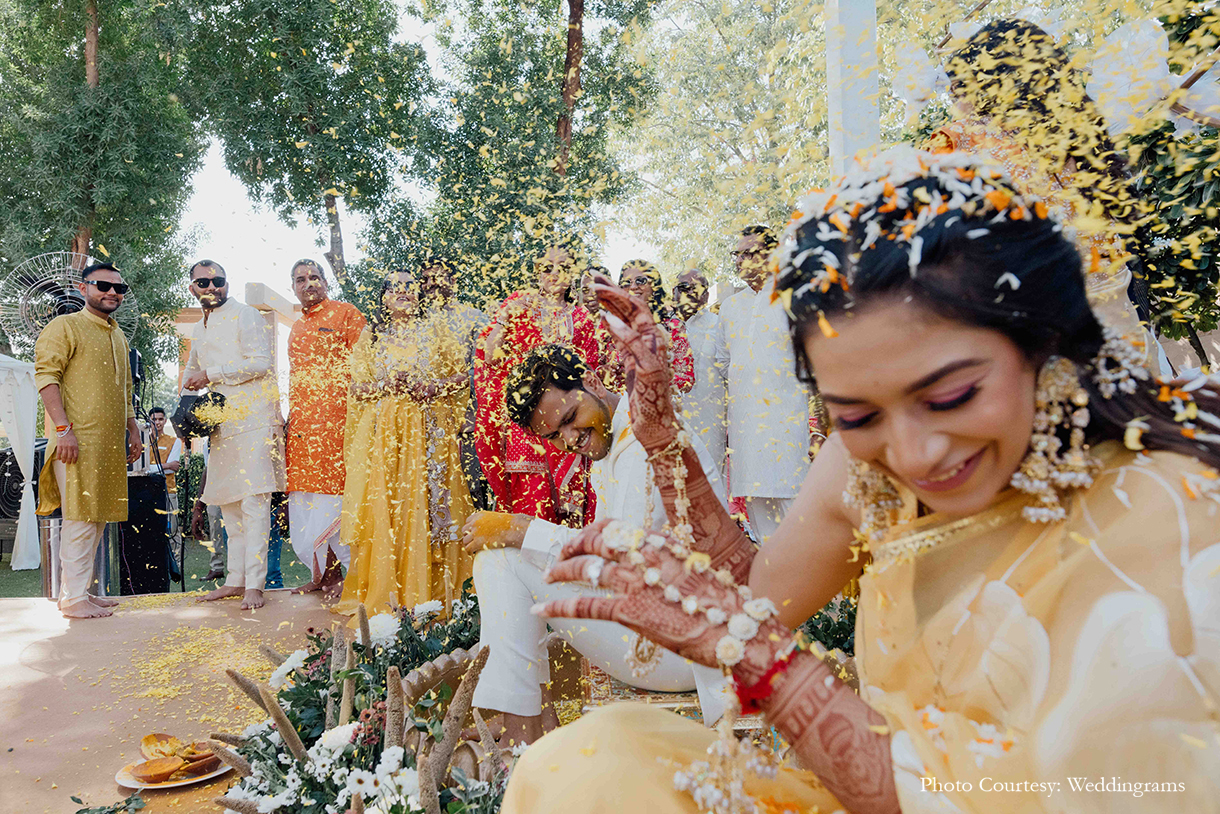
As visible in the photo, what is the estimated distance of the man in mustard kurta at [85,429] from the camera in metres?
5.46

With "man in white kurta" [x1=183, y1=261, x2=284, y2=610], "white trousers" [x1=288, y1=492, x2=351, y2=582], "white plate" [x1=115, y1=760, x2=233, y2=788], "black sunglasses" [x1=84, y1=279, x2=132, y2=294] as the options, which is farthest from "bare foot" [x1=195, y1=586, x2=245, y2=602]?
"white plate" [x1=115, y1=760, x2=233, y2=788]

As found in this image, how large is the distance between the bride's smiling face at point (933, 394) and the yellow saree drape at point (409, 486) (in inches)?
161

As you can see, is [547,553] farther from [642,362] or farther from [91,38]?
[91,38]

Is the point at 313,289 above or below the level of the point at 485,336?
above

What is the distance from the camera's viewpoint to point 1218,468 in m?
0.98

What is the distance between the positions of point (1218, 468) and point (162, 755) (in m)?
3.52

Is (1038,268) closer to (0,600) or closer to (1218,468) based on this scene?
(1218,468)

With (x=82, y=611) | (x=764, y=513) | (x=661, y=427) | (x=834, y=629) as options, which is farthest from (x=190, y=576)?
(x=661, y=427)

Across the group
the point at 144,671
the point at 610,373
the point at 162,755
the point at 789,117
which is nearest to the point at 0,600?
the point at 144,671

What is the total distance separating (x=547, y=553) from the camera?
273cm

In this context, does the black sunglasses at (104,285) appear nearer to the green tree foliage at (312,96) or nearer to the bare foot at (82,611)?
the bare foot at (82,611)

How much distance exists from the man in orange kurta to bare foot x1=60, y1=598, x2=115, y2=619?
132cm

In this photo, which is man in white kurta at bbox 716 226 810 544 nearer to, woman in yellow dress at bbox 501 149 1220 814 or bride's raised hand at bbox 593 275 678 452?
bride's raised hand at bbox 593 275 678 452

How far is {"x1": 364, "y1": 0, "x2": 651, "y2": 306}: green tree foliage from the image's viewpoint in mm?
7941
